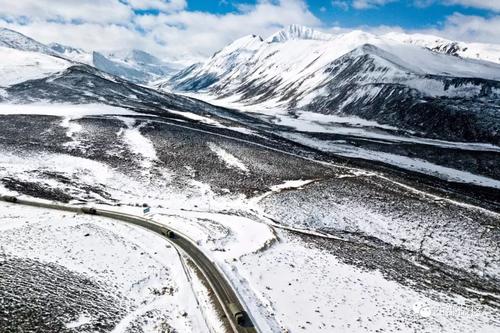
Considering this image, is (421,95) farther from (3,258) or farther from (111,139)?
(3,258)

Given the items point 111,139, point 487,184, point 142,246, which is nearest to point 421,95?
point 487,184

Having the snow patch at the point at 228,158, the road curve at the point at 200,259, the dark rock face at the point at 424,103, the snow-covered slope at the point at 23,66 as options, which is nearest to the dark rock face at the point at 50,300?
the road curve at the point at 200,259

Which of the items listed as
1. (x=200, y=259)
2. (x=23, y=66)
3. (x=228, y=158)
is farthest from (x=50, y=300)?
(x=23, y=66)

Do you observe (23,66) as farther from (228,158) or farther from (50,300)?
(50,300)

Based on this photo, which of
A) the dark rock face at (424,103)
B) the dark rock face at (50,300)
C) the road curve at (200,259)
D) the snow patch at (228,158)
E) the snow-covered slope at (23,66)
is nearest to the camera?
the dark rock face at (50,300)

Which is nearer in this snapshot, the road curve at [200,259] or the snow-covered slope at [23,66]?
the road curve at [200,259]

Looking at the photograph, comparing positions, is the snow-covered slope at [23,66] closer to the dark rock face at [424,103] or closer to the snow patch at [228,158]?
the snow patch at [228,158]

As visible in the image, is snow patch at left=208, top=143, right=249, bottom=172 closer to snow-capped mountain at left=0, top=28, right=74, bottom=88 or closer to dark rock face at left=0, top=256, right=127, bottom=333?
dark rock face at left=0, top=256, right=127, bottom=333

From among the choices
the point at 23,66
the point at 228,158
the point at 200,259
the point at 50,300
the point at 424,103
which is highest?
the point at 424,103

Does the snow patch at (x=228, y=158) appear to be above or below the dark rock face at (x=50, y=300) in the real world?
above
